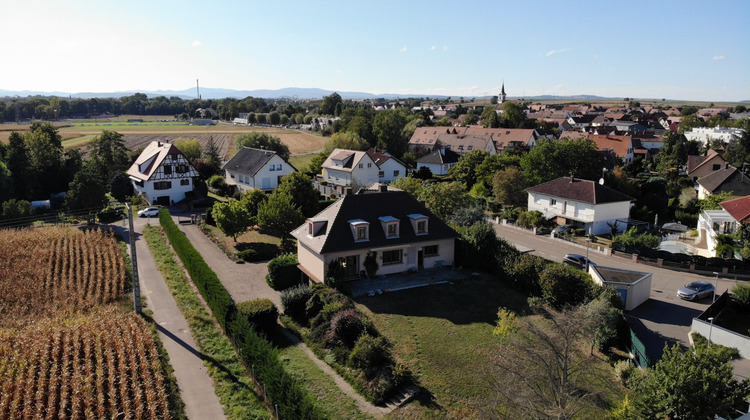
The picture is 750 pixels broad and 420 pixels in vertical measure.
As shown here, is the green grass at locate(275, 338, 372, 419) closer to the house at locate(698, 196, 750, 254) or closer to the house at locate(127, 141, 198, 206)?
the house at locate(698, 196, 750, 254)

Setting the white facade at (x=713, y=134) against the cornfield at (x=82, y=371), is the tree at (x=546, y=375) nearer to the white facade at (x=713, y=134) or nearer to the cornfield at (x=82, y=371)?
the cornfield at (x=82, y=371)

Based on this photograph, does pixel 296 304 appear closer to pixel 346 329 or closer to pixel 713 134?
pixel 346 329

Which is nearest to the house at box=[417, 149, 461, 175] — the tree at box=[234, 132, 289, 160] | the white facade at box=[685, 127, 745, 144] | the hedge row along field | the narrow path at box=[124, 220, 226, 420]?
the tree at box=[234, 132, 289, 160]

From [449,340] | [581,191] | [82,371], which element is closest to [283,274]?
[449,340]

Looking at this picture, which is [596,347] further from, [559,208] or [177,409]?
[559,208]

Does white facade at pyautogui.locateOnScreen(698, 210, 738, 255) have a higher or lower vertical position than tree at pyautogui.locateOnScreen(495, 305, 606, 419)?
lower

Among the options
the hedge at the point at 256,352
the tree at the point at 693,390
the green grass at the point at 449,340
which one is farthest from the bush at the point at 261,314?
the tree at the point at 693,390
